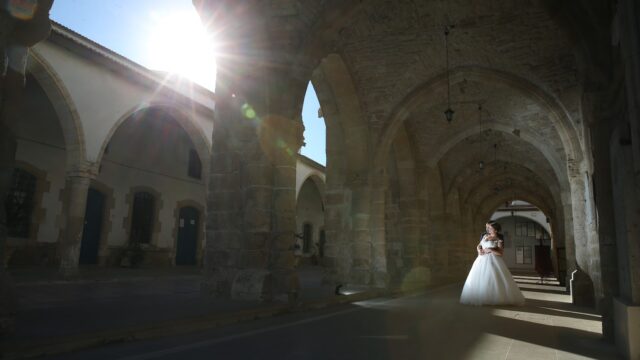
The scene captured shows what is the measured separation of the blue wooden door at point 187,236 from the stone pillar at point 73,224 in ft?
23.3

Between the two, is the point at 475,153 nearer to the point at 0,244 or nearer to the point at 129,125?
the point at 129,125

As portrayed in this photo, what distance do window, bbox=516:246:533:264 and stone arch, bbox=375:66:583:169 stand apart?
3278cm

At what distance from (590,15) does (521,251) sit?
39.6 metres

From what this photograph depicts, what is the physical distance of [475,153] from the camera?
704 inches

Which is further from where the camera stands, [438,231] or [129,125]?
[438,231]

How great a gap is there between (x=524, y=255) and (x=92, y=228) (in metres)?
36.6

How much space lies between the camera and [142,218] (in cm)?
1627

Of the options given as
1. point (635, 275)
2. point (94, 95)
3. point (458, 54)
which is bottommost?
point (635, 275)

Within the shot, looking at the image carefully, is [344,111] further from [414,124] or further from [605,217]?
[605,217]

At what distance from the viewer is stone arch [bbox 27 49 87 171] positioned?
10.1 m

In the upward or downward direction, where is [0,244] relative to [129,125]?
downward

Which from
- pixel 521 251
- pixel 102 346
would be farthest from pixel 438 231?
pixel 521 251

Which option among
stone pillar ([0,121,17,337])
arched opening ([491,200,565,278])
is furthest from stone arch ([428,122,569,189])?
arched opening ([491,200,565,278])

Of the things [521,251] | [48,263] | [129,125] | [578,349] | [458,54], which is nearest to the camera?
[578,349]
